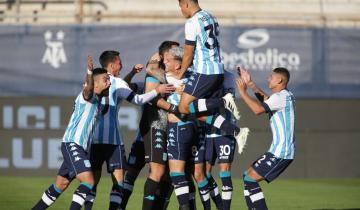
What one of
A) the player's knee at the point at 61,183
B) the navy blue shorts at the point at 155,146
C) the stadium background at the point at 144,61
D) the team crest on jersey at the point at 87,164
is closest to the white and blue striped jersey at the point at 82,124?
the team crest on jersey at the point at 87,164

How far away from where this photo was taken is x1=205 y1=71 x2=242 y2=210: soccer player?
12703 millimetres

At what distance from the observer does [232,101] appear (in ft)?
41.2

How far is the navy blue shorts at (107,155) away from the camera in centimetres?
1234

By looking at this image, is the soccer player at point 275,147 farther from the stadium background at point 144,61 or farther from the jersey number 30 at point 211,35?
the stadium background at point 144,61

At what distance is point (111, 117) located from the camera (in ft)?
41.0

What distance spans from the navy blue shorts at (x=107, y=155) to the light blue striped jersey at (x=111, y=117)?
6 centimetres

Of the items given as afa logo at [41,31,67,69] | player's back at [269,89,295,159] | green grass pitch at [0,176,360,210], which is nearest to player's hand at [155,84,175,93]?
player's back at [269,89,295,159]

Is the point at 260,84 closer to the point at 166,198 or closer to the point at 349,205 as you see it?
the point at 349,205

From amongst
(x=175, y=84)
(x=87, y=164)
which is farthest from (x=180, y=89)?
(x=87, y=164)

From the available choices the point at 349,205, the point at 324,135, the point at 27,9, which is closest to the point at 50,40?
the point at 27,9

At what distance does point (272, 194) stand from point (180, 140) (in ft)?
16.1

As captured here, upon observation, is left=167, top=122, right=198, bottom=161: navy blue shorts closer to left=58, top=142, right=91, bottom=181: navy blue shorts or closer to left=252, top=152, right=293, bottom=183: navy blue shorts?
left=252, top=152, right=293, bottom=183: navy blue shorts

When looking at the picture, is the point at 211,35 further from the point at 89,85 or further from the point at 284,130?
the point at 89,85

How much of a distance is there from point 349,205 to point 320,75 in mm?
5157
